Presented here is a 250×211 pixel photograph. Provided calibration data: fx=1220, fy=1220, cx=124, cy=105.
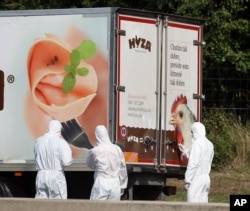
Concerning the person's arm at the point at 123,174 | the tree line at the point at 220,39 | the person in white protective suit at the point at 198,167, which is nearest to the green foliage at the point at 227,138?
the tree line at the point at 220,39

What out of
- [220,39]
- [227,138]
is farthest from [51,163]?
[220,39]

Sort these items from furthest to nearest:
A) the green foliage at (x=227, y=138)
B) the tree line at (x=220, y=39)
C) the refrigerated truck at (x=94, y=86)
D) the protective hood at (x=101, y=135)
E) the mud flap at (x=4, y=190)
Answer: the tree line at (x=220, y=39), the green foliage at (x=227, y=138), the mud flap at (x=4, y=190), the refrigerated truck at (x=94, y=86), the protective hood at (x=101, y=135)

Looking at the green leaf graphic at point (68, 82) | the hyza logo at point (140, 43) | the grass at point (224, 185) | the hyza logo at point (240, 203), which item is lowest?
the grass at point (224, 185)

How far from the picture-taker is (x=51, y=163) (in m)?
17.7

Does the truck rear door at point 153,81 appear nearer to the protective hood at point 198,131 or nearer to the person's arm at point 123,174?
the person's arm at point 123,174

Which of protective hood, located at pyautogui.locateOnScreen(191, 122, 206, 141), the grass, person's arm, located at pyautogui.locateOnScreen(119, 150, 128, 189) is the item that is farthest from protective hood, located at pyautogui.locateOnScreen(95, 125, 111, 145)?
the grass

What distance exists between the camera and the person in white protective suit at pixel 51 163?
17547 mm

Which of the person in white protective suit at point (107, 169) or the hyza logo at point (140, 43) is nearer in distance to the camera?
the person in white protective suit at point (107, 169)

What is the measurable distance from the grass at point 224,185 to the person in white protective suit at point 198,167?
4.57m

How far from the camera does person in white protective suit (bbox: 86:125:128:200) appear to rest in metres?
17.3

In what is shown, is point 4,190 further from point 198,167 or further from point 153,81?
point 198,167

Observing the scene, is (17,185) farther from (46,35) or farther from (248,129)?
(248,129)

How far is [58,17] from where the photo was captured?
58.5 feet

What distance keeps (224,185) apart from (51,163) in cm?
688
